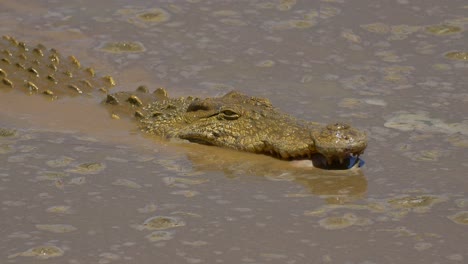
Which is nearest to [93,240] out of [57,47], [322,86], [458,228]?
[458,228]

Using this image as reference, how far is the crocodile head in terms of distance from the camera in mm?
6938

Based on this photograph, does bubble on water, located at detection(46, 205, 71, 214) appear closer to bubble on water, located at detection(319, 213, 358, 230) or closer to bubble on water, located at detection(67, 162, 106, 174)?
bubble on water, located at detection(67, 162, 106, 174)

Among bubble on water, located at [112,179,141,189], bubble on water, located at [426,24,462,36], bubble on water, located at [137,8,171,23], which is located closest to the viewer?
bubble on water, located at [112,179,141,189]

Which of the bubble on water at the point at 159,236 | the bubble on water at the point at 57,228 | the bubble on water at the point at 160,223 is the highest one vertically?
the bubble on water at the point at 160,223

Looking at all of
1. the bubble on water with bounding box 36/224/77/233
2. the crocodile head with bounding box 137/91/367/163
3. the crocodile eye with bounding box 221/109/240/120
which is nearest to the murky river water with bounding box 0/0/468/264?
the bubble on water with bounding box 36/224/77/233

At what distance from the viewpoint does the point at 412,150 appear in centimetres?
764

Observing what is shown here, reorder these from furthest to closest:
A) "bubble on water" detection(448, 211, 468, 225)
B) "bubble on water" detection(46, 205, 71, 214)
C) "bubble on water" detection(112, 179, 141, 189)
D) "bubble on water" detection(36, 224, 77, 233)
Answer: "bubble on water" detection(112, 179, 141, 189) → "bubble on water" detection(46, 205, 71, 214) → "bubble on water" detection(448, 211, 468, 225) → "bubble on water" detection(36, 224, 77, 233)

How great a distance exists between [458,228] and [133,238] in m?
1.96

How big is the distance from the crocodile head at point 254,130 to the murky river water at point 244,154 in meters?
0.11

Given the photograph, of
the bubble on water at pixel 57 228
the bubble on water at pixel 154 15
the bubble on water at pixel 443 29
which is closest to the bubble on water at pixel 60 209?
the bubble on water at pixel 57 228

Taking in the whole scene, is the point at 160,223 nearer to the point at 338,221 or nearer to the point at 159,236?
the point at 159,236

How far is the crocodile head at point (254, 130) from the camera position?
6.94m

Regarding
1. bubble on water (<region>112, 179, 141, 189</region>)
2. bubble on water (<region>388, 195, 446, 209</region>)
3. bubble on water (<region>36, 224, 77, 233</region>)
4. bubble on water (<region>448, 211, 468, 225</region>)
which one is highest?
bubble on water (<region>112, 179, 141, 189</region>)

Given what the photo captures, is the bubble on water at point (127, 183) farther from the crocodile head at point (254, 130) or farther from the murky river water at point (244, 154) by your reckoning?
the crocodile head at point (254, 130)
